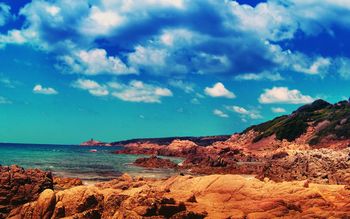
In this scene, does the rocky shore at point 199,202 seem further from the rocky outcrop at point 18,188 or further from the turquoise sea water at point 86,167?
the turquoise sea water at point 86,167

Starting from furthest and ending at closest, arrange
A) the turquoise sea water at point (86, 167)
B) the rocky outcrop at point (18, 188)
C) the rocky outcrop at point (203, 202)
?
the turquoise sea water at point (86, 167) → the rocky outcrop at point (18, 188) → the rocky outcrop at point (203, 202)

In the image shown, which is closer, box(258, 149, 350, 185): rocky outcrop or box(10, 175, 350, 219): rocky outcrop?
box(10, 175, 350, 219): rocky outcrop

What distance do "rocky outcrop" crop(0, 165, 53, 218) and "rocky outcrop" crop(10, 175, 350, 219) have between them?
7.58ft

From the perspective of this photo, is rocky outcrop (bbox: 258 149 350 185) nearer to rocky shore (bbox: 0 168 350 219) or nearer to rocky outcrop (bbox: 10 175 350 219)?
rocky shore (bbox: 0 168 350 219)

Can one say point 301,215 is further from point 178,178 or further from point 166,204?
point 178,178

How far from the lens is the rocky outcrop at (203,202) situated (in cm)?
2138

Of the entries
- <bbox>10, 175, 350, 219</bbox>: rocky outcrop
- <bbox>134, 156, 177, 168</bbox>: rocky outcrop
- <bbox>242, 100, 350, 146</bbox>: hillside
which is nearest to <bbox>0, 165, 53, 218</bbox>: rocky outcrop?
<bbox>10, 175, 350, 219</bbox>: rocky outcrop

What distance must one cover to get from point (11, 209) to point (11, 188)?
221 cm

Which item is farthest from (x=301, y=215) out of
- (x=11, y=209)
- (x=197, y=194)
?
(x=11, y=209)

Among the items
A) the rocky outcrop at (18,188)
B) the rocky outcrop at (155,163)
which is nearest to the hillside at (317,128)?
the rocky outcrop at (155,163)

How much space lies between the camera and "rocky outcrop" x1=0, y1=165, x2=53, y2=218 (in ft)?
83.6

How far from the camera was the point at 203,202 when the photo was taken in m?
24.4

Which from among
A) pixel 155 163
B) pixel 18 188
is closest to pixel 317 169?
pixel 18 188

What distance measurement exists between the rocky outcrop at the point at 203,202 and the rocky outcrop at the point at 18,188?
7.58 ft
